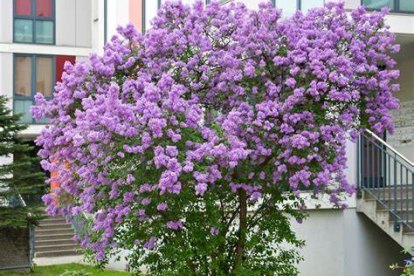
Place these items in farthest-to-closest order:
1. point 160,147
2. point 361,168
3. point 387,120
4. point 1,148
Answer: point 1,148
point 361,168
point 387,120
point 160,147

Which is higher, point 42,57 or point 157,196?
point 42,57

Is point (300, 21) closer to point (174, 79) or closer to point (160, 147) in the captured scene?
point (174, 79)

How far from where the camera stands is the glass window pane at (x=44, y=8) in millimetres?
32219

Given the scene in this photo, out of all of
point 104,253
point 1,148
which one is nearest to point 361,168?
point 104,253

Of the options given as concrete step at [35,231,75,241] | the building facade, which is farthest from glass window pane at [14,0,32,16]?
concrete step at [35,231,75,241]

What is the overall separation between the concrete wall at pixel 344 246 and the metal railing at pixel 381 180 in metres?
0.59

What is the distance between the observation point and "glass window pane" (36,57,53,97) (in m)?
31.5

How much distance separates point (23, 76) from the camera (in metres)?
31.4

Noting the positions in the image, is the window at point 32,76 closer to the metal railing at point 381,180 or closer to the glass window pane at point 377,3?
the glass window pane at point 377,3

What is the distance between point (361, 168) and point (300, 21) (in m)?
4.64

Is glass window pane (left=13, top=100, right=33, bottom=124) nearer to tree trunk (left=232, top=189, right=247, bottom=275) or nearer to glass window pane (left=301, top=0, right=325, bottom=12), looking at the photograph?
glass window pane (left=301, top=0, right=325, bottom=12)

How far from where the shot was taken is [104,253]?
11641 mm

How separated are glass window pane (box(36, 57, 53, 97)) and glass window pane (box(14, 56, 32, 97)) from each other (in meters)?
0.29

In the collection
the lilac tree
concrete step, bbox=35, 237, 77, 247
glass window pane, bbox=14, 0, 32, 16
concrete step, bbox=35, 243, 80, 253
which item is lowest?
concrete step, bbox=35, 243, 80, 253
